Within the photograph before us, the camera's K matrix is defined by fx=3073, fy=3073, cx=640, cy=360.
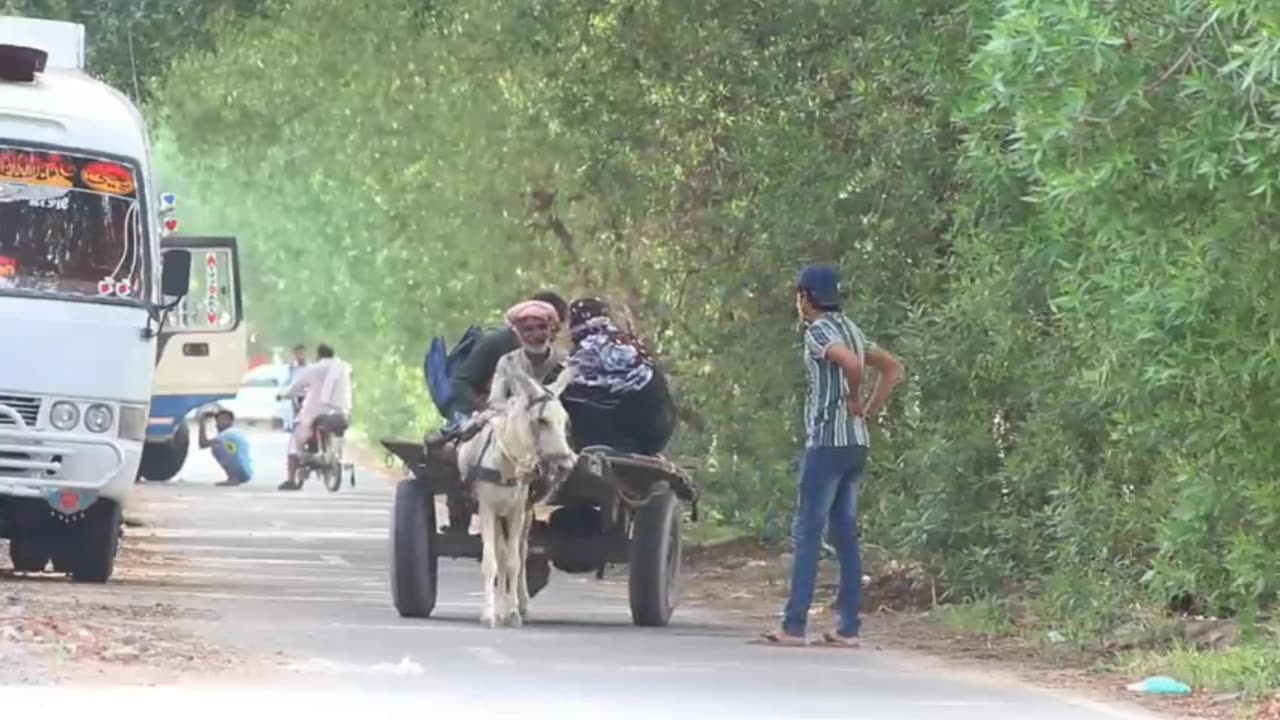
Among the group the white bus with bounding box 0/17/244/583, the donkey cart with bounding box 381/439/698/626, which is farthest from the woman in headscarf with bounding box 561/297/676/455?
the white bus with bounding box 0/17/244/583

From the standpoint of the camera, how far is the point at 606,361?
17.1m

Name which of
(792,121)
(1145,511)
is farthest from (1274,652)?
(792,121)

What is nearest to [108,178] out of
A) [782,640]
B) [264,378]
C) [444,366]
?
[444,366]

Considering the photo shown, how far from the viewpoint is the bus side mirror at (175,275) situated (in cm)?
1972

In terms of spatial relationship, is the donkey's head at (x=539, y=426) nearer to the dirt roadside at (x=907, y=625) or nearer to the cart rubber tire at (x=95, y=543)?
the dirt roadside at (x=907, y=625)

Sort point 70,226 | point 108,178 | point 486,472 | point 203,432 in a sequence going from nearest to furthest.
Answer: point 486,472
point 70,226
point 108,178
point 203,432

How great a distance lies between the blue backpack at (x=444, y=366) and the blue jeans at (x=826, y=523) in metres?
2.03

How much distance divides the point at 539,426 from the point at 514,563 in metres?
0.97

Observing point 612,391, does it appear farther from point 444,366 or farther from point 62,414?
point 62,414

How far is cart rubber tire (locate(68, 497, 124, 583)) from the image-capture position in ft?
66.0

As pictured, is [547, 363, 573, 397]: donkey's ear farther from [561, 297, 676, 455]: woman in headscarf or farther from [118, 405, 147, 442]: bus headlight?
[118, 405, 147, 442]: bus headlight

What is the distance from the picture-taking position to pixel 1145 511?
1598cm

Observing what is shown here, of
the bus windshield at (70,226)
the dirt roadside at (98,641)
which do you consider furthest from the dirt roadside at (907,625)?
the bus windshield at (70,226)

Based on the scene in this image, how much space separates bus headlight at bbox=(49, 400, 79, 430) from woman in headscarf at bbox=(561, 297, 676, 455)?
12.0ft
